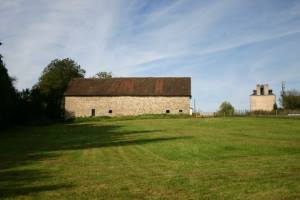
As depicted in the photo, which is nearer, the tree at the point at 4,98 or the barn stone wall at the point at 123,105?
the tree at the point at 4,98

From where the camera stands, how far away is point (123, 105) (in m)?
58.0

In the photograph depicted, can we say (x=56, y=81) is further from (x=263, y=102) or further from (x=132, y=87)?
(x=263, y=102)

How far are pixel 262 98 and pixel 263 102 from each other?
0.88 meters

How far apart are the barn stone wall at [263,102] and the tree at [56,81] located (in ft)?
121

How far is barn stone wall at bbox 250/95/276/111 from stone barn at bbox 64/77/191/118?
31.6 meters

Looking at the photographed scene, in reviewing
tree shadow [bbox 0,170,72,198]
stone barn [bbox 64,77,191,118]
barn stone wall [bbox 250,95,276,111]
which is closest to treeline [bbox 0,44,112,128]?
stone barn [bbox 64,77,191,118]

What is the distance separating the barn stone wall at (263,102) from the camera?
85.1m

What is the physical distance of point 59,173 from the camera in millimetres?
11250

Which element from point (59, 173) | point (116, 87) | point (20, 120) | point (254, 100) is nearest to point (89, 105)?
point (116, 87)

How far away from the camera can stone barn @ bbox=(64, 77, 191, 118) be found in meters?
57.1

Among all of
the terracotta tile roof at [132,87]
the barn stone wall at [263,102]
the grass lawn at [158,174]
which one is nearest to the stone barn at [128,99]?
the terracotta tile roof at [132,87]

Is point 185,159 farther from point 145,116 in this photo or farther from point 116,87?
point 116,87

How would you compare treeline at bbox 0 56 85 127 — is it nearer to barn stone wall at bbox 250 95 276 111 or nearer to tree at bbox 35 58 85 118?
tree at bbox 35 58 85 118

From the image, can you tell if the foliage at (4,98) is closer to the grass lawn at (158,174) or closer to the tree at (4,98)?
the tree at (4,98)
